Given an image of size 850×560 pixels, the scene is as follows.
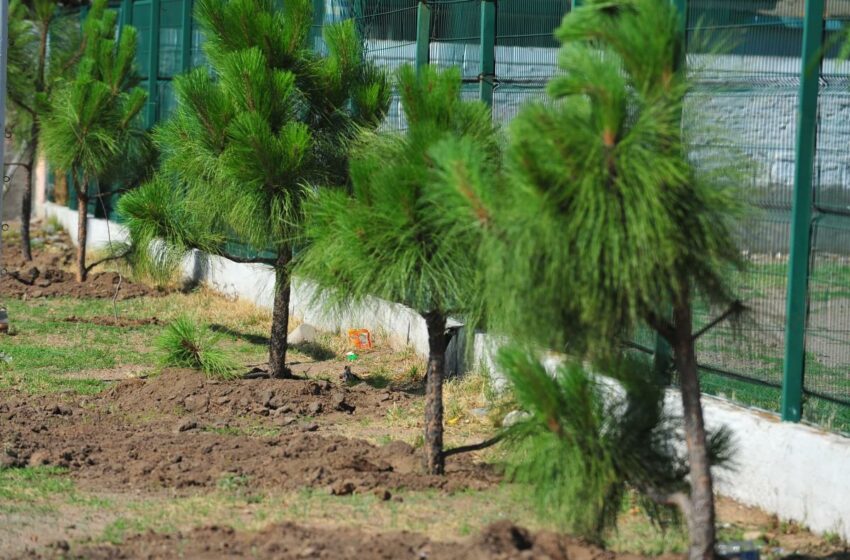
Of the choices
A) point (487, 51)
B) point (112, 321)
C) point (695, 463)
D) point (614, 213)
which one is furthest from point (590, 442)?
point (112, 321)

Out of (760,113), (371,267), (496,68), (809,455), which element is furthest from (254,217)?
(809,455)

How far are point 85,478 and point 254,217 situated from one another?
8.03 feet

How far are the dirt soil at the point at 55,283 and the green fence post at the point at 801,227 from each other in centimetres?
795

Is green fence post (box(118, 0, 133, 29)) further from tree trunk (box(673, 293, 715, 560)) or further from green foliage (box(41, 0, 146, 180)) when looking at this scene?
tree trunk (box(673, 293, 715, 560))

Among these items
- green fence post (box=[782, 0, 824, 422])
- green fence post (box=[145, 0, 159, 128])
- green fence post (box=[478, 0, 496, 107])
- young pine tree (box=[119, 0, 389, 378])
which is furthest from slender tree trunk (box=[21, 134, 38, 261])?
green fence post (box=[782, 0, 824, 422])

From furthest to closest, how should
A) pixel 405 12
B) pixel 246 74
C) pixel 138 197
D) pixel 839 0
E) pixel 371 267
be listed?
pixel 405 12 < pixel 138 197 < pixel 246 74 < pixel 839 0 < pixel 371 267

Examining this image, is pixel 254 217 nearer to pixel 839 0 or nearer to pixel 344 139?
pixel 344 139

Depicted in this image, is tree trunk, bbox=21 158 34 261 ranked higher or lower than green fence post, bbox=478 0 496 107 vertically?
lower

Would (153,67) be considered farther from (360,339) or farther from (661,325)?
(661,325)

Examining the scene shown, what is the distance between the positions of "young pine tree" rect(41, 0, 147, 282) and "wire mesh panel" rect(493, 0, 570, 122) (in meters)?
5.70

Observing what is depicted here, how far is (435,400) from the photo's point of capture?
579cm

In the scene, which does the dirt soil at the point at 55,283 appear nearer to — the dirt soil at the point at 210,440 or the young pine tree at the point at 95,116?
the young pine tree at the point at 95,116

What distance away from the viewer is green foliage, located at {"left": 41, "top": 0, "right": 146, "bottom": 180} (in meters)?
12.9

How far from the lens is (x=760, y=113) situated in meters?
5.78
